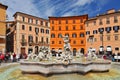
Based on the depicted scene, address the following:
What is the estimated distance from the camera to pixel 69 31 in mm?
67688

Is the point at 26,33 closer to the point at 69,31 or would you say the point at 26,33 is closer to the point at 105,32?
the point at 69,31

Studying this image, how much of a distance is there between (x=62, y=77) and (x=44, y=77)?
132cm

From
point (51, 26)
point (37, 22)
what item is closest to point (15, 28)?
point (37, 22)

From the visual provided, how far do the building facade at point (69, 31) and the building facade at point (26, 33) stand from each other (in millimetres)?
4100

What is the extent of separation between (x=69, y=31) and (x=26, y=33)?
1767 cm

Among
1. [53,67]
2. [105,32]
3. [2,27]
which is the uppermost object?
[2,27]

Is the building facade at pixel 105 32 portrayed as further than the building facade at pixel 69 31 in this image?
→ No

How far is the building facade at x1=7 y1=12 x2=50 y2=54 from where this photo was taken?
5338cm

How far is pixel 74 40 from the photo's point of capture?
6731 centimetres

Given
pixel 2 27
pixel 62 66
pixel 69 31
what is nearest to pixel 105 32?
pixel 69 31

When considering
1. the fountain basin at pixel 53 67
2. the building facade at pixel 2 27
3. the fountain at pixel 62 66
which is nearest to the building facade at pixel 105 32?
the building facade at pixel 2 27

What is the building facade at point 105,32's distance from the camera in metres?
53.4

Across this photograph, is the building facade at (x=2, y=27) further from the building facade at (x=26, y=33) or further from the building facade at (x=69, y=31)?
the building facade at (x=69, y=31)

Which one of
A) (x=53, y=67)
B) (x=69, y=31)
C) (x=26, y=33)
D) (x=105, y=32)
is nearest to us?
(x=53, y=67)
